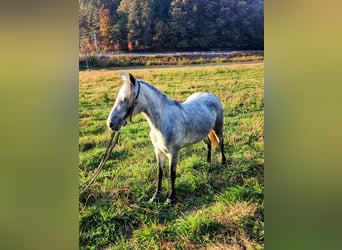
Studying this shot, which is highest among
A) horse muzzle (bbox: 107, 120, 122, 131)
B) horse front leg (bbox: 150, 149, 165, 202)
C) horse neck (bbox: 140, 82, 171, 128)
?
horse neck (bbox: 140, 82, 171, 128)

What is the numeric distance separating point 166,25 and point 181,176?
968 mm

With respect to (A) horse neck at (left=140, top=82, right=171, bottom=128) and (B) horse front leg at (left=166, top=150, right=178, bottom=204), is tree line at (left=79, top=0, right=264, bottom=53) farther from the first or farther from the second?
(B) horse front leg at (left=166, top=150, right=178, bottom=204)

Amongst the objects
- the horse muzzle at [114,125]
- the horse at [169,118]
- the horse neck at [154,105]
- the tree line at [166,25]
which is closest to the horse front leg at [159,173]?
the horse at [169,118]

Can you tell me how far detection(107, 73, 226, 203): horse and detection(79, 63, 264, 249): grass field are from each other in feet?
0.14

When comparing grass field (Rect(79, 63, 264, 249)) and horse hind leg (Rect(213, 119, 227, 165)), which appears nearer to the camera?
grass field (Rect(79, 63, 264, 249))

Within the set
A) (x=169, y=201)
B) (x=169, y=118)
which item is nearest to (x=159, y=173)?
(x=169, y=201)

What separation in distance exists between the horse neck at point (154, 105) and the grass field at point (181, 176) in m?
0.06

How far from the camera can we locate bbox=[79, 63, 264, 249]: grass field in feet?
7.98

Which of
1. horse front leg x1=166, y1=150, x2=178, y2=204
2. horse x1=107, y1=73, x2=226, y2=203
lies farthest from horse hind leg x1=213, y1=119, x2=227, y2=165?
horse front leg x1=166, y1=150, x2=178, y2=204

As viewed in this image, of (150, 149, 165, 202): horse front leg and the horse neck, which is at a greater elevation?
the horse neck

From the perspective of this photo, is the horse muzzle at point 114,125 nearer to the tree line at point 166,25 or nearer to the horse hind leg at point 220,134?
the tree line at point 166,25

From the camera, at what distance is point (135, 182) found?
Answer: 8.29ft

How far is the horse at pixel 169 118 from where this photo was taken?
2445mm
